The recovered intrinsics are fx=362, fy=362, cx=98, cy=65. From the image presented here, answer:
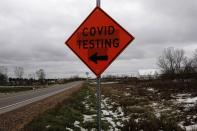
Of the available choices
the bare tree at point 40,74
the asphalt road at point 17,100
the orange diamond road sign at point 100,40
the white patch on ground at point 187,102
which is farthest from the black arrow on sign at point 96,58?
the bare tree at point 40,74

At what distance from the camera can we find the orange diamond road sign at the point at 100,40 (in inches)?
266

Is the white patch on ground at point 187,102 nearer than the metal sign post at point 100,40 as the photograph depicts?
No

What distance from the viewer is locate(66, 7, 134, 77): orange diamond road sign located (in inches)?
266

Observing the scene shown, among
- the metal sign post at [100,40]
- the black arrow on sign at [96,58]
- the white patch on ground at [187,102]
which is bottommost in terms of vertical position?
the white patch on ground at [187,102]

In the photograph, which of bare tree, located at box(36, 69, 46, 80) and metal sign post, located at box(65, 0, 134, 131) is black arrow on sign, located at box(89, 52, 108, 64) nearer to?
metal sign post, located at box(65, 0, 134, 131)

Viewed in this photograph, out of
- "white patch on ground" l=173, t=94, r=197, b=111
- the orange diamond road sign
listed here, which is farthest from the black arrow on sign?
"white patch on ground" l=173, t=94, r=197, b=111

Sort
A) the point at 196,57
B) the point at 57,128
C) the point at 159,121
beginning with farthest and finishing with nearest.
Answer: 1. the point at 196,57
2. the point at 159,121
3. the point at 57,128

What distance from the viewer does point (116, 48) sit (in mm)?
6762

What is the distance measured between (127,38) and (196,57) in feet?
386

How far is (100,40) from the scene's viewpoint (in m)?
6.84

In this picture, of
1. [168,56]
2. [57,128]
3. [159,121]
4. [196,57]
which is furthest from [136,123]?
[168,56]

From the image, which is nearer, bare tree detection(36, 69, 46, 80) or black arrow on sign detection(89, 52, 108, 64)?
black arrow on sign detection(89, 52, 108, 64)

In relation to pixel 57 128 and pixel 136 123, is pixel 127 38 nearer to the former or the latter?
pixel 57 128

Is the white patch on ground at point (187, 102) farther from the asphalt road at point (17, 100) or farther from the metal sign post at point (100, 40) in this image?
the metal sign post at point (100, 40)
